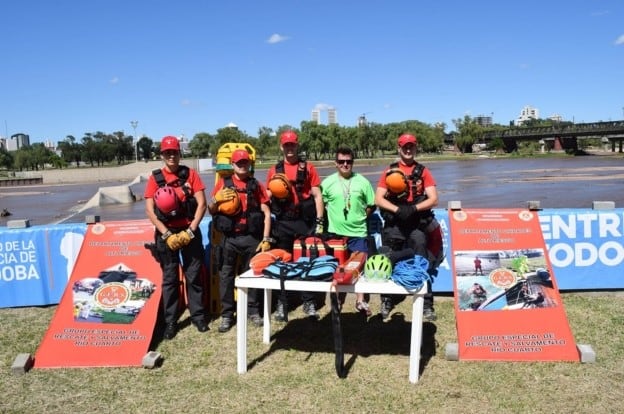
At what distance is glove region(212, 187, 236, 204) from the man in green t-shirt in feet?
3.52

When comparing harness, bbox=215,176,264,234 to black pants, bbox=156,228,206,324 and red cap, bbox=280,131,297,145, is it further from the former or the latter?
red cap, bbox=280,131,297,145

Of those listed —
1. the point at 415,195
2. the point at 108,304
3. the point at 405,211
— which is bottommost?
the point at 108,304

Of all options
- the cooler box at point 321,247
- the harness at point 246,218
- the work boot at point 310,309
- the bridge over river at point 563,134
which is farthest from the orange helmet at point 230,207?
the bridge over river at point 563,134

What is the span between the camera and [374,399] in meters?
4.03

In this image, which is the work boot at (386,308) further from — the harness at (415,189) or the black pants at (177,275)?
the black pants at (177,275)

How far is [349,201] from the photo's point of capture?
5.53m

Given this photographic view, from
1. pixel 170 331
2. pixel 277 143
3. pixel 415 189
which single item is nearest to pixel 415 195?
pixel 415 189

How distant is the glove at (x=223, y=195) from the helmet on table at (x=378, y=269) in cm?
173

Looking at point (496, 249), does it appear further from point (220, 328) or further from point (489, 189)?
point (489, 189)

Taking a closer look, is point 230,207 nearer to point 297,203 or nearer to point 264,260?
point 297,203

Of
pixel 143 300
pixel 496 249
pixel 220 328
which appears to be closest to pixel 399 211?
pixel 496 249

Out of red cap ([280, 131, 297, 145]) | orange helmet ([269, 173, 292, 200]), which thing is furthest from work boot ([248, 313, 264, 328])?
red cap ([280, 131, 297, 145])

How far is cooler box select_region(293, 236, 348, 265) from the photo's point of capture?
5176mm

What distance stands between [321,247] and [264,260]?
2.56ft
